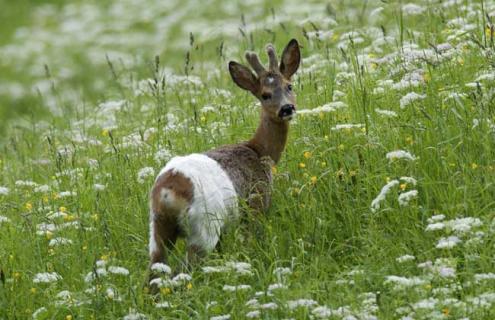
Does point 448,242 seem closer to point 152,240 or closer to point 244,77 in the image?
point 152,240

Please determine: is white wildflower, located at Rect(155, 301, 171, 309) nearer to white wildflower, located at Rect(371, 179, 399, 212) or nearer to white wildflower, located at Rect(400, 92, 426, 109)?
white wildflower, located at Rect(371, 179, 399, 212)

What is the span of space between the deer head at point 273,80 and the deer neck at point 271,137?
0.16ft

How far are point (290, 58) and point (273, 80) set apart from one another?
0.32 metres

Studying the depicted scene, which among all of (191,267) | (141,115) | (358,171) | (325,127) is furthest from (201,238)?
(141,115)

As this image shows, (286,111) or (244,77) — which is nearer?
(286,111)

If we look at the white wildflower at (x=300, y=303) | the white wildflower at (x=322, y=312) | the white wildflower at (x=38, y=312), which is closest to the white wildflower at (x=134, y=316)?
the white wildflower at (x=38, y=312)

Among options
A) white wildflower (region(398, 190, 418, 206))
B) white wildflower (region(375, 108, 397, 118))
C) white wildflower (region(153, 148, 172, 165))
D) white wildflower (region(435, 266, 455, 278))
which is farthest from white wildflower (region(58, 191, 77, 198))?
white wildflower (region(435, 266, 455, 278))

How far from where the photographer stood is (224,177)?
7.19 meters

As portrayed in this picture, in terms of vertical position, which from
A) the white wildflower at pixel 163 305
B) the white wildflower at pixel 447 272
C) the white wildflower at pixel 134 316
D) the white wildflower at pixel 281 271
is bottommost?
the white wildflower at pixel 134 316

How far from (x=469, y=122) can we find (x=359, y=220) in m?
1.03

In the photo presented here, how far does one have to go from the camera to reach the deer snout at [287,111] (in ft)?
25.6

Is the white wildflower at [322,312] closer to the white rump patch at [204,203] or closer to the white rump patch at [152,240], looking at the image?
the white rump patch at [204,203]

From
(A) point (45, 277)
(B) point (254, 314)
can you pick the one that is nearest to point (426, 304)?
(B) point (254, 314)

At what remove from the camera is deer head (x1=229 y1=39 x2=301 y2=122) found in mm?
7934
